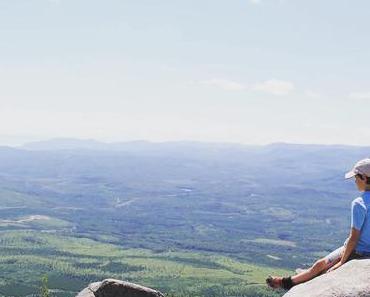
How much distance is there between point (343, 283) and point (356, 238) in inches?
88.9

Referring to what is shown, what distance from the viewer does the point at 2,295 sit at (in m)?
199

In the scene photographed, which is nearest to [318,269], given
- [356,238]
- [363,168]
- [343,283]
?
[356,238]

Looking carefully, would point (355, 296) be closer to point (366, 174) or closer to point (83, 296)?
point (366, 174)

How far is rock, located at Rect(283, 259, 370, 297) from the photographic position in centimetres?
1614

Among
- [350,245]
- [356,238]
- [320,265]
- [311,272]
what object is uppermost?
[356,238]

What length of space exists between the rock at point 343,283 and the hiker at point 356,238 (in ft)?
2.20

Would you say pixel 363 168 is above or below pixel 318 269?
above

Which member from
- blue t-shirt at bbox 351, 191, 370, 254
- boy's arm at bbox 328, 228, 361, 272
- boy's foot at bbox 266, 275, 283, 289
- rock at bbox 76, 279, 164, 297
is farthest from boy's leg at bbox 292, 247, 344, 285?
rock at bbox 76, 279, 164, 297

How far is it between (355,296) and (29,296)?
192836 millimetres

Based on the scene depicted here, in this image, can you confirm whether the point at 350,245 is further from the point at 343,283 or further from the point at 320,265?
the point at 343,283

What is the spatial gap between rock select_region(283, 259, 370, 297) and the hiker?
0.67 metres

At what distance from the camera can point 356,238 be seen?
18.4m

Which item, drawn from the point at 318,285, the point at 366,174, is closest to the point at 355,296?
the point at 318,285

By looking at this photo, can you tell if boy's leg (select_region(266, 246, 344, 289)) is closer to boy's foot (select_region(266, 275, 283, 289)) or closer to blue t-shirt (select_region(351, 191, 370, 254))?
boy's foot (select_region(266, 275, 283, 289))
